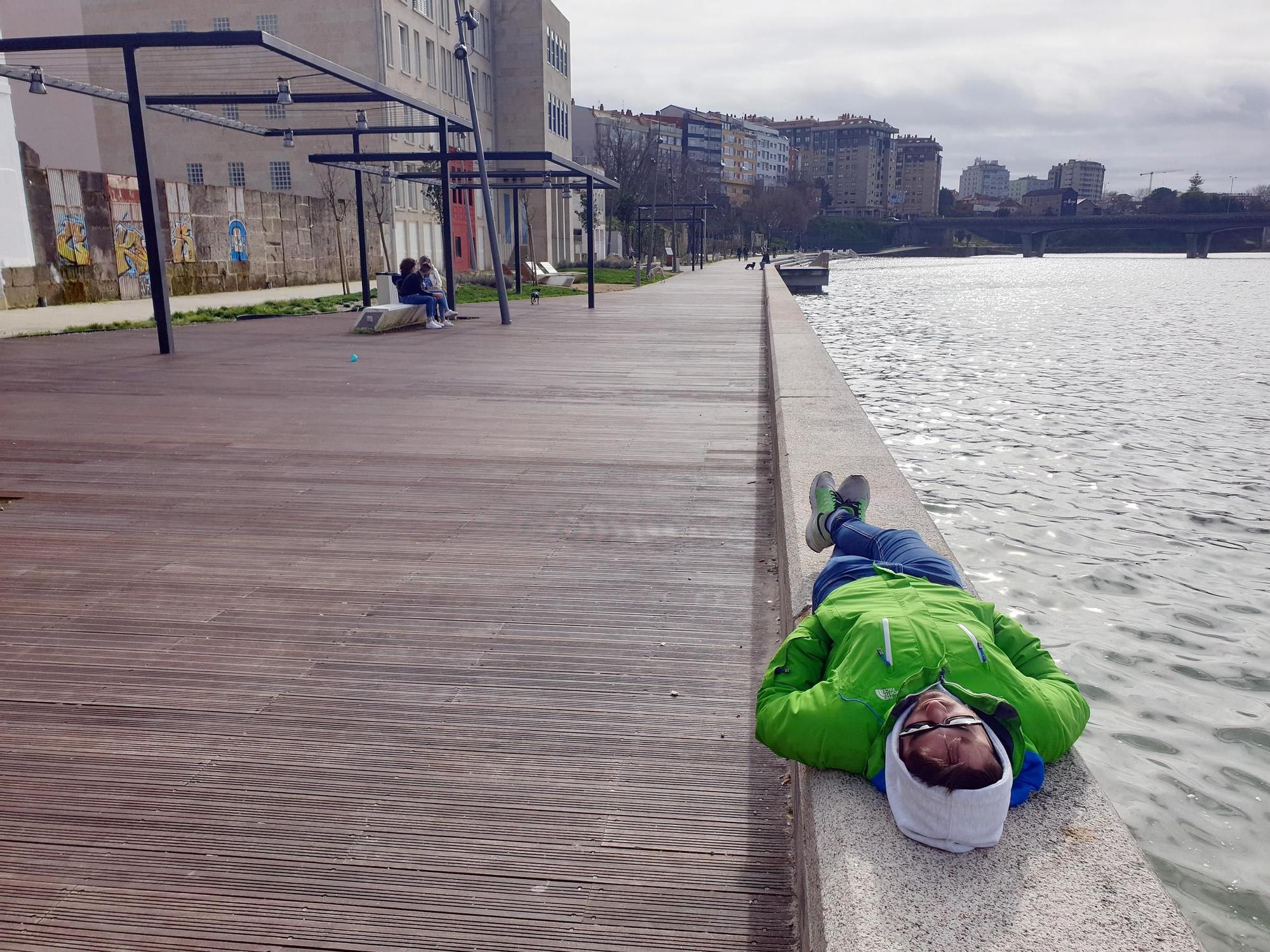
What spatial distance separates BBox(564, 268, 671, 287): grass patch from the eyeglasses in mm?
35002

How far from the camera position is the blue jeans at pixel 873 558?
3.33 metres

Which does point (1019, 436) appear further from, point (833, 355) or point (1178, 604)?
point (833, 355)

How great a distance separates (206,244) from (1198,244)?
124 metres

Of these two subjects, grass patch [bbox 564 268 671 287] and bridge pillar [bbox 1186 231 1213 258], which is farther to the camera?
bridge pillar [bbox 1186 231 1213 258]

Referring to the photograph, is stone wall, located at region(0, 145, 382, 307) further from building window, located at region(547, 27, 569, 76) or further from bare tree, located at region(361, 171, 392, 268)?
building window, located at region(547, 27, 569, 76)

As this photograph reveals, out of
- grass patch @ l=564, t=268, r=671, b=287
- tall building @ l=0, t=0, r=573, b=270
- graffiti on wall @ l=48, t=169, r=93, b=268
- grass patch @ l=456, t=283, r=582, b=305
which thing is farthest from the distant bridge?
graffiti on wall @ l=48, t=169, r=93, b=268

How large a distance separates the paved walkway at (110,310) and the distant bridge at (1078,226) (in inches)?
3954

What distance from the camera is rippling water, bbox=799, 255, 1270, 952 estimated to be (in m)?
4.10

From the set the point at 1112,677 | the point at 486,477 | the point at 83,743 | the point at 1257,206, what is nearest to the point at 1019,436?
the point at 1112,677

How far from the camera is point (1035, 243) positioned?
429ft

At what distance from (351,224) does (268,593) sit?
109 ft

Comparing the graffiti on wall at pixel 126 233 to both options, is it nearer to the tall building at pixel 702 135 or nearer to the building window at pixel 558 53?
the building window at pixel 558 53

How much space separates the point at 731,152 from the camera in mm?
173250

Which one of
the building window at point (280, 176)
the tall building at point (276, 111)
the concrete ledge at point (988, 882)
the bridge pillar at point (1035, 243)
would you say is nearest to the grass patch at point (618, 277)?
the tall building at point (276, 111)
